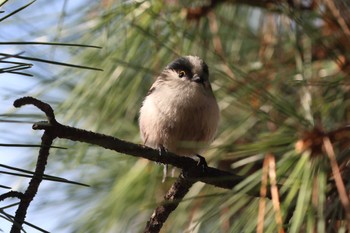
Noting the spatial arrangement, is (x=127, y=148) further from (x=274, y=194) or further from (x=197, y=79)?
(x=197, y=79)

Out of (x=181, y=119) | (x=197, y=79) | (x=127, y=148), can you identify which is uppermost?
(x=197, y=79)

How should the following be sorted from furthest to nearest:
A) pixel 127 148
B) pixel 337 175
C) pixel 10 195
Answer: pixel 337 175
pixel 127 148
pixel 10 195

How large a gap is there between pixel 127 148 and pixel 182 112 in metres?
0.66

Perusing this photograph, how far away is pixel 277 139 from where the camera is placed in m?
1.33

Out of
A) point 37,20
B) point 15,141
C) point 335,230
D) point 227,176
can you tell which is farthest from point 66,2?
point 335,230

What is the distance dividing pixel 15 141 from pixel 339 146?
3.51 feet

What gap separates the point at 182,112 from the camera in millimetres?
1783

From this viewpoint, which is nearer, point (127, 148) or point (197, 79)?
point (127, 148)

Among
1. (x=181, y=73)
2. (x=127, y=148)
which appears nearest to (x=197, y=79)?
(x=181, y=73)

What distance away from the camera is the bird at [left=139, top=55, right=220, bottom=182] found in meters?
1.77

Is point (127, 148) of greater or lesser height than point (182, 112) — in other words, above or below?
below

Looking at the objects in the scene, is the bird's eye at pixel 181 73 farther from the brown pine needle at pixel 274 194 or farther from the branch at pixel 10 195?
the branch at pixel 10 195

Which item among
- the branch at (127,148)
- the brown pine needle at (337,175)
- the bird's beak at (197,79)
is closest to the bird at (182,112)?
the bird's beak at (197,79)

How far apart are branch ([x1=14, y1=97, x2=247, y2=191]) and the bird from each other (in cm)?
32
